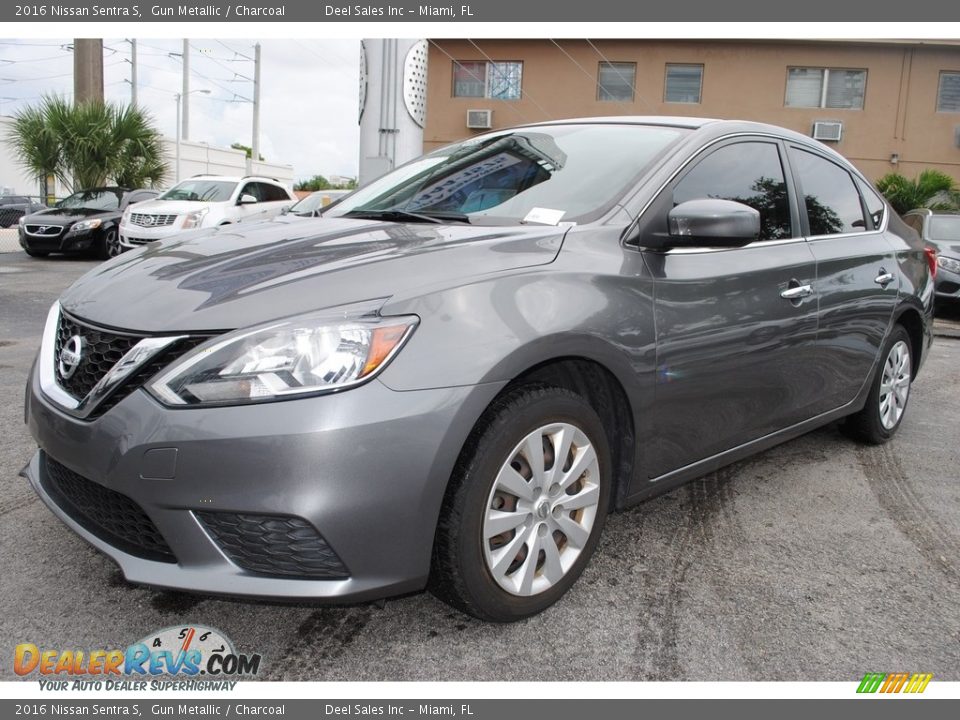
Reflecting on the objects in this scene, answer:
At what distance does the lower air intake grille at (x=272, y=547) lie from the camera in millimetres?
2000

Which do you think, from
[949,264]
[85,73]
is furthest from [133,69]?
[949,264]

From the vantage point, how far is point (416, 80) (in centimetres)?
852

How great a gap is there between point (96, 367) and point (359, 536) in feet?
2.79

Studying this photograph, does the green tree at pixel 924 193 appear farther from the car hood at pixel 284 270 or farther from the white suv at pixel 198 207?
the car hood at pixel 284 270

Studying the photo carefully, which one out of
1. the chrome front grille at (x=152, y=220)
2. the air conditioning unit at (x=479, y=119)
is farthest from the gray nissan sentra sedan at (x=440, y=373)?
the air conditioning unit at (x=479, y=119)

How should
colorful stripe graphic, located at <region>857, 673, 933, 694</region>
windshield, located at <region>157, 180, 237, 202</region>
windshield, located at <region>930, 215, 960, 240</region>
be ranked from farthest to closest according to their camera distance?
windshield, located at <region>157, 180, 237, 202</region>, windshield, located at <region>930, 215, 960, 240</region>, colorful stripe graphic, located at <region>857, 673, 933, 694</region>

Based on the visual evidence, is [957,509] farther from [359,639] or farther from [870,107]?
[870,107]

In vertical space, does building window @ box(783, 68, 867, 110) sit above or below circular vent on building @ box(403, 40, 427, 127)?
above

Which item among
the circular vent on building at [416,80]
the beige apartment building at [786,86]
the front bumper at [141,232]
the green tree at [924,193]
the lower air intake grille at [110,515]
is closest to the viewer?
the lower air intake grille at [110,515]

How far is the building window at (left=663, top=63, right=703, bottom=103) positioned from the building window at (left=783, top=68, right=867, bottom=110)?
2.25 metres

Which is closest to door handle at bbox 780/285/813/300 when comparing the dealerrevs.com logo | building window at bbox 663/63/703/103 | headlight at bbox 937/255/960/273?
the dealerrevs.com logo

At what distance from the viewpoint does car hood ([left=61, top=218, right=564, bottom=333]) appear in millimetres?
2104

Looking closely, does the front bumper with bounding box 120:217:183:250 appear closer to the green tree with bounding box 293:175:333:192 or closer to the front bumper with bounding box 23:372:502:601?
the front bumper with bounding box 23:372:502:601

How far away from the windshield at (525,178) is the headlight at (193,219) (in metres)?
10.4
